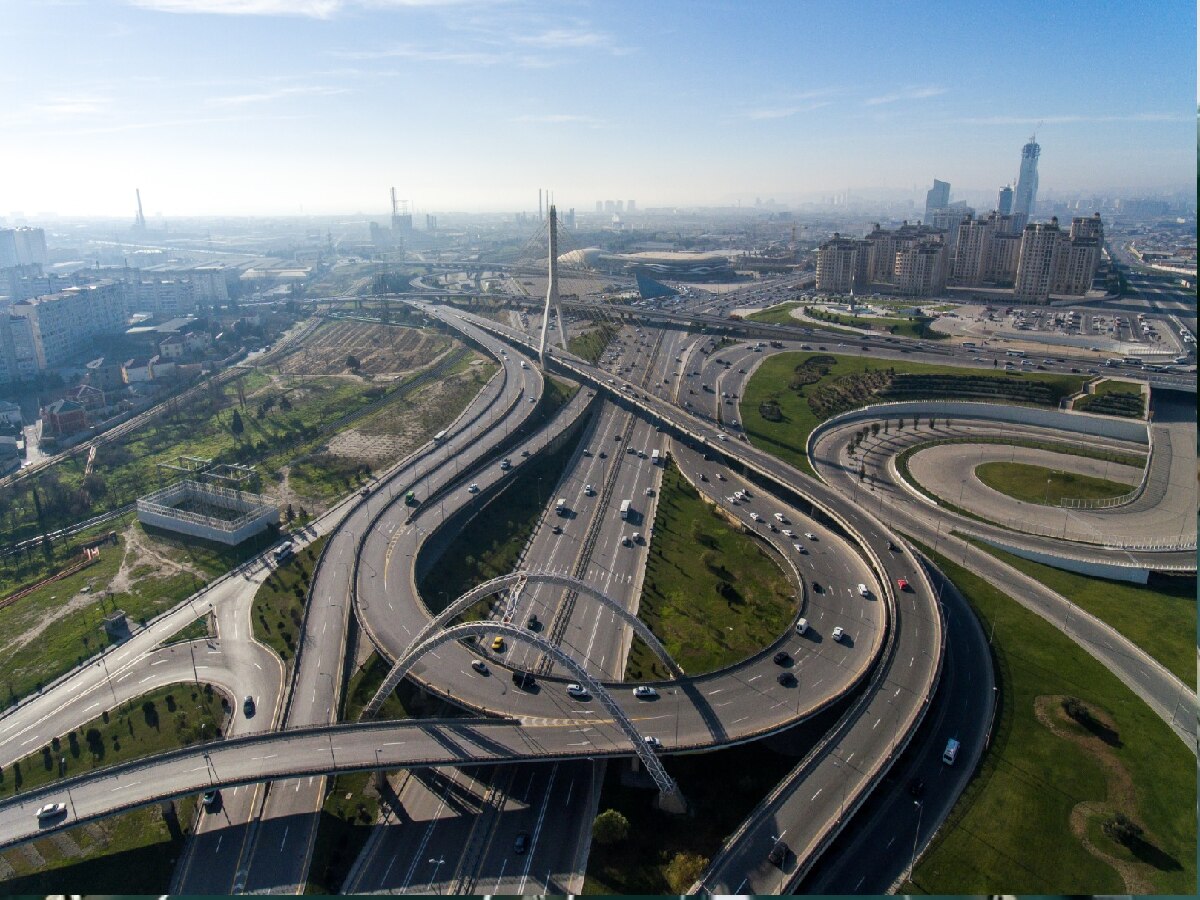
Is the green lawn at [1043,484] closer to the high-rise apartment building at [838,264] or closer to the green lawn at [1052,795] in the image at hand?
the green lawn at [1052,795]

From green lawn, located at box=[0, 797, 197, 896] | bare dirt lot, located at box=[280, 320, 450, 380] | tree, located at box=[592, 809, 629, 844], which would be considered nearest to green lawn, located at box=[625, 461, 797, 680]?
tree, located at box=[592, 809, 629, 844]

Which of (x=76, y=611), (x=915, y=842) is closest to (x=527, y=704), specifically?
(x=915, y=842)

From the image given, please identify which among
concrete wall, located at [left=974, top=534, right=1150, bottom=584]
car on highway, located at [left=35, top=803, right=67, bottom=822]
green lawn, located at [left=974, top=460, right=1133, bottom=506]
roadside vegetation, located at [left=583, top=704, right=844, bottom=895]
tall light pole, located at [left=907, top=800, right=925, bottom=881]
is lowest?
roadside vegetation, located at [left=583, top=704, right=844, bottom=895]

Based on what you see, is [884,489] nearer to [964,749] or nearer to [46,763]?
[964,749]

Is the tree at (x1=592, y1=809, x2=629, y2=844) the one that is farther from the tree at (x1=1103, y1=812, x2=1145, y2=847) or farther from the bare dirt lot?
the bare dirt lot

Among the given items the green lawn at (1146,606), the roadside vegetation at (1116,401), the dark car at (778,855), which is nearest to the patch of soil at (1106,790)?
the green lawn at (1146,606)

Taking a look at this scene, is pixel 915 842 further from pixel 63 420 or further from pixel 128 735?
pixel 63 420

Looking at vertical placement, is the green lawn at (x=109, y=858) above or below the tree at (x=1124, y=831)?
below
